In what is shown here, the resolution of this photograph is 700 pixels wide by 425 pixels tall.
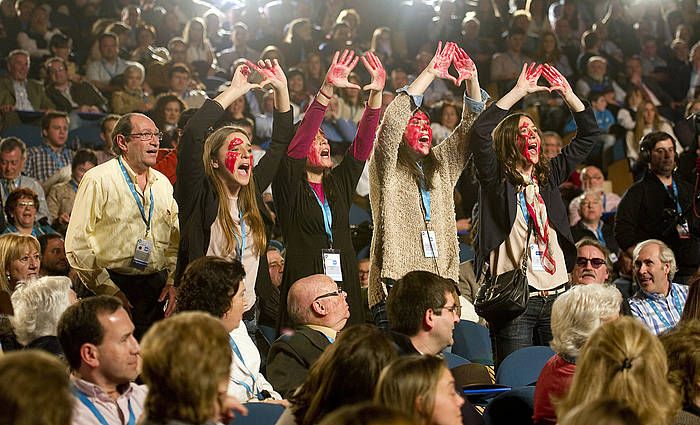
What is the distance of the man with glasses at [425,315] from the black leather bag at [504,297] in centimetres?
93

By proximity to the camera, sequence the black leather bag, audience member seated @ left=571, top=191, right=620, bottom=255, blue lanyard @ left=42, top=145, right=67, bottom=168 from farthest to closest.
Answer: blue lanyard @ left=42, top=145, right=67, bottom=168 → audience member seated @ left=571, top=191, right=620, bottom=255 → the black leather bag

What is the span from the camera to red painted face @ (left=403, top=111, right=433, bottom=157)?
539cm

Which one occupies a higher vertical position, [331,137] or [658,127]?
[658,127]

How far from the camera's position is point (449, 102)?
407 inches

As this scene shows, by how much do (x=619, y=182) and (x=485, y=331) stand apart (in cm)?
512

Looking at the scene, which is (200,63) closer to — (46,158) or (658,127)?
(46,158)

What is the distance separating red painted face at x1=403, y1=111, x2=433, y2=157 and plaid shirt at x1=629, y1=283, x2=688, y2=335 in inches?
56.0

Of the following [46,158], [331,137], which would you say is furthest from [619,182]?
[46,158]

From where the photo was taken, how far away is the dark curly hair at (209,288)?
3998mm

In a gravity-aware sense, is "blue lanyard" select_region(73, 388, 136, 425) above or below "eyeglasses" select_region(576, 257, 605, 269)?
below

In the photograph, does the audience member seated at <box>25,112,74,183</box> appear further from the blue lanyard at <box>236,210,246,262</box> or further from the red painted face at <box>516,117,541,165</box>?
the red painted face at <box>516,117,541,165</box>

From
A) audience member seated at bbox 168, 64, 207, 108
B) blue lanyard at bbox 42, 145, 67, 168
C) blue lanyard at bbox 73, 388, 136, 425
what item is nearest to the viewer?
blue lanyard at bbox 73, 388, 136, 425

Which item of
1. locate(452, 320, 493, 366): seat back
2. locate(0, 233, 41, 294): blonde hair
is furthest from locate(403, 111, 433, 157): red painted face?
locate(0, 233, 41, 294): blonde hair

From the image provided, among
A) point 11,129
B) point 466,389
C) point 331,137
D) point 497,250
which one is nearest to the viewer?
A: point 466,389
